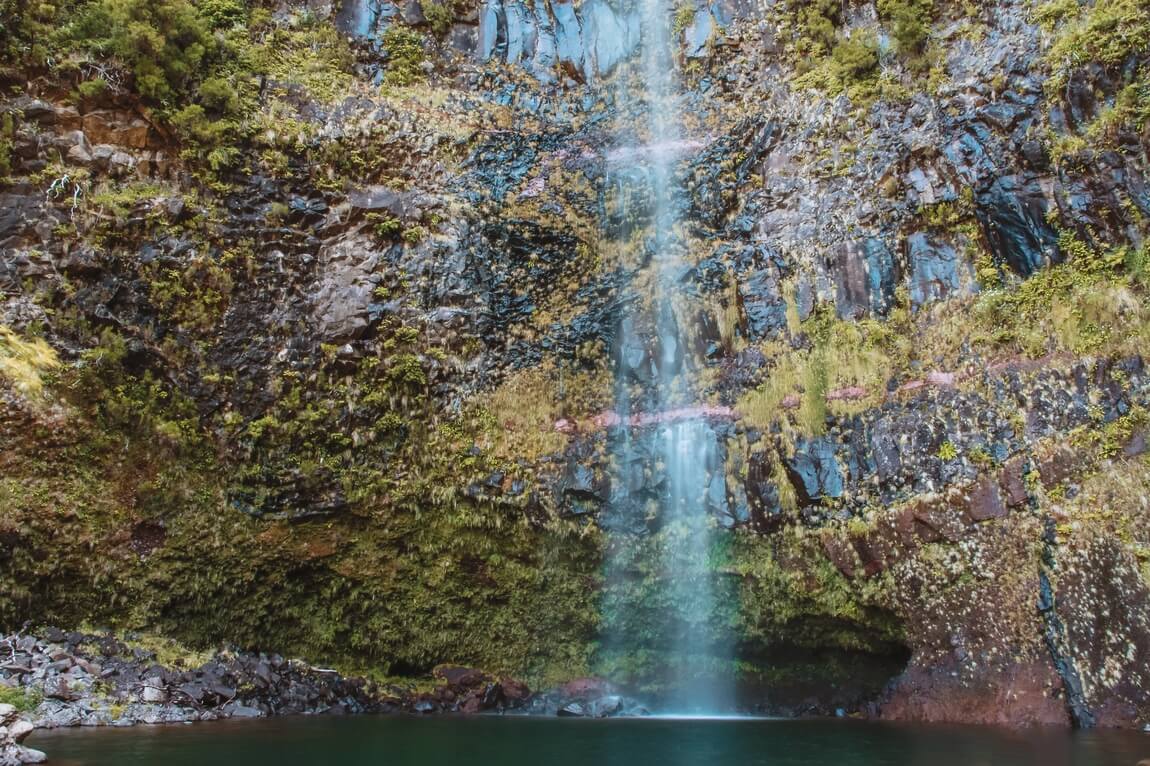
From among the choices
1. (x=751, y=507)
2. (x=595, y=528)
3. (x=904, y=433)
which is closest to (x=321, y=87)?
(x=595, y=528)

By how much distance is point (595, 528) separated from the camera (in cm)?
1266

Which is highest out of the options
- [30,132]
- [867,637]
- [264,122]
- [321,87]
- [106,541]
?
[321,87]

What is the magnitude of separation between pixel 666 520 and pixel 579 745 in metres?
4.25

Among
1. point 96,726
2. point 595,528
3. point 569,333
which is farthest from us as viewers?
point 569,333

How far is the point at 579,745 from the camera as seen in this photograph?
9.38 m

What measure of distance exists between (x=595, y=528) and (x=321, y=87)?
432 inches

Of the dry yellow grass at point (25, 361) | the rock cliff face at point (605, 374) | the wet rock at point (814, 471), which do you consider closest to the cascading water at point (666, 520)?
the rock cliff face at point (605, 374)

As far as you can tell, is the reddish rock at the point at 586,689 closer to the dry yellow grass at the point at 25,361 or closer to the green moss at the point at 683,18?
the dry yellow grass at the point at 25,361

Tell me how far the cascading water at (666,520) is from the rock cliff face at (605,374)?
0.12 meters

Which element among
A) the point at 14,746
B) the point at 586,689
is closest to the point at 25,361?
the point at 14,746

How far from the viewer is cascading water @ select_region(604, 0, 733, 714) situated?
41.0ft

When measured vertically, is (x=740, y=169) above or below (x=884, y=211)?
above

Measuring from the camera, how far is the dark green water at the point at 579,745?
7.74 meters

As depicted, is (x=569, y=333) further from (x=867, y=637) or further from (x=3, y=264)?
(x=3, y=264)
